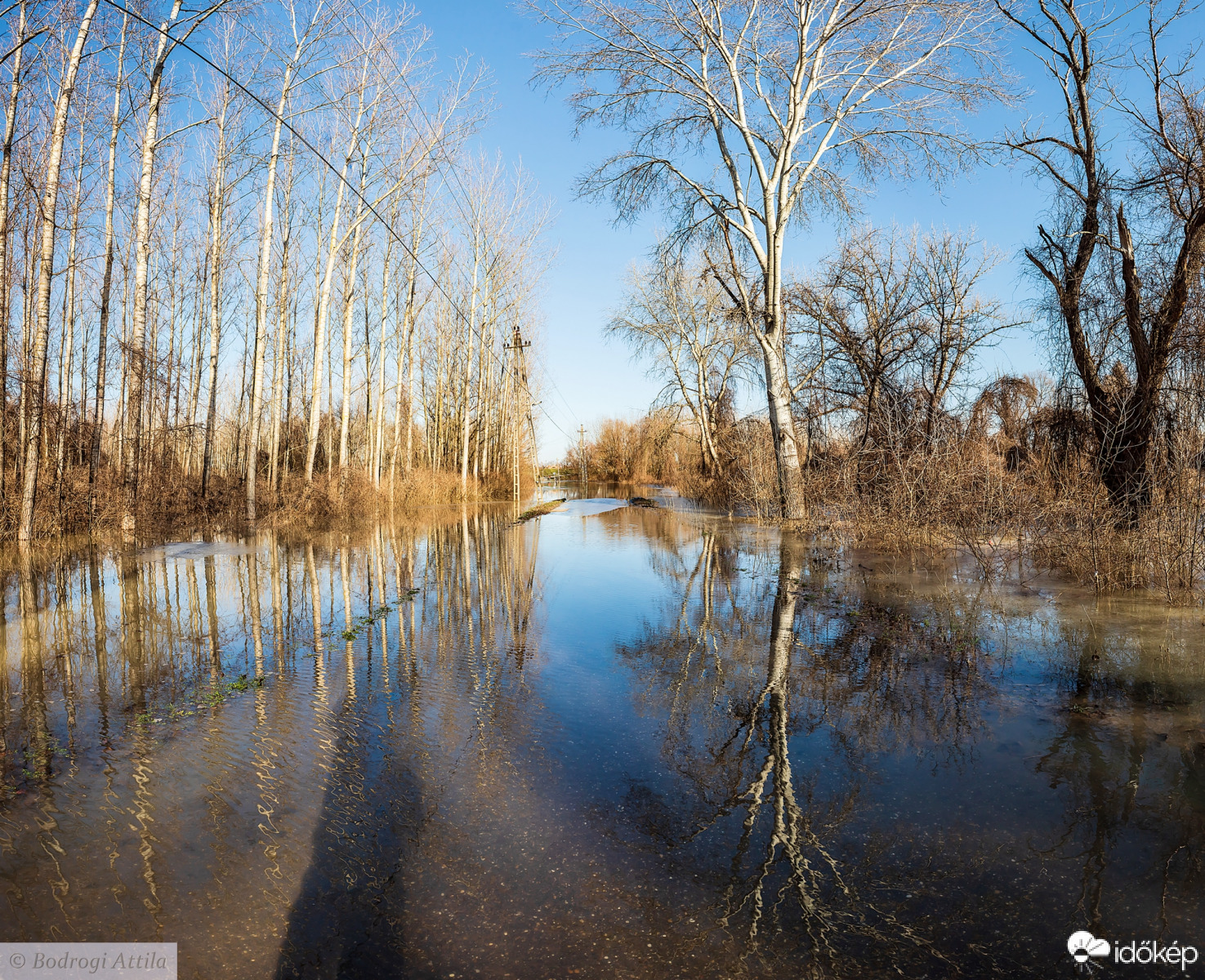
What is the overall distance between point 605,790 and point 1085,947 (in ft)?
6.78

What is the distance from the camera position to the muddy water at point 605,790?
2506mm

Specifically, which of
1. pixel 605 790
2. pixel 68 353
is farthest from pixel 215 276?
pixel 605 790

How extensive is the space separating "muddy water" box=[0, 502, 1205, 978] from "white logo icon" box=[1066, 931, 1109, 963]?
0.22 feet

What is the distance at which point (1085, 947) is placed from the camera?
246cm

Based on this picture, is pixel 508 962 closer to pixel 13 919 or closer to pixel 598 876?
pixel 598 876

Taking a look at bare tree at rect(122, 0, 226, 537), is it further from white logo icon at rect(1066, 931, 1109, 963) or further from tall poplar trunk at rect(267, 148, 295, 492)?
white logo icon at rect(1066, 931, 1109, 963)

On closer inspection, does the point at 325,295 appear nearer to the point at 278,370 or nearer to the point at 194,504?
the point at 278,370

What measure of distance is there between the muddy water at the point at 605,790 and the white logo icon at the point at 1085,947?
7 centimetres

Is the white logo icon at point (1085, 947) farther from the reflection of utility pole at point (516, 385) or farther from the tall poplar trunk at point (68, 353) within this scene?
the reflection of utility pole at point (516, 385)

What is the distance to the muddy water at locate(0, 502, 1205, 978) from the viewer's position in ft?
8.22

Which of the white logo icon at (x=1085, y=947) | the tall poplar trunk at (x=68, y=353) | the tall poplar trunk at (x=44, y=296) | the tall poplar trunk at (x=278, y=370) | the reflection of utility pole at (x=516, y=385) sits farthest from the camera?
the reflection of utility pole at (x=516, y=385)

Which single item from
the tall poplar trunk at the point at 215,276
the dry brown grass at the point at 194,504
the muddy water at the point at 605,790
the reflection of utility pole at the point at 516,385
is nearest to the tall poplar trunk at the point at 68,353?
the dry brown grass at the point at 194,504

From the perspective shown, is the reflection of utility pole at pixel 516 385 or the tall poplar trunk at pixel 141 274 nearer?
the tall poplar trunk at pixel 141 274

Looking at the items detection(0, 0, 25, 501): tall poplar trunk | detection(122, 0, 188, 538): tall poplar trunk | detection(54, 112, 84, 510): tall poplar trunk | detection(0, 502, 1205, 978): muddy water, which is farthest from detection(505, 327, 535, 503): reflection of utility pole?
detection(0, 502, 1205, 978): muddy water
